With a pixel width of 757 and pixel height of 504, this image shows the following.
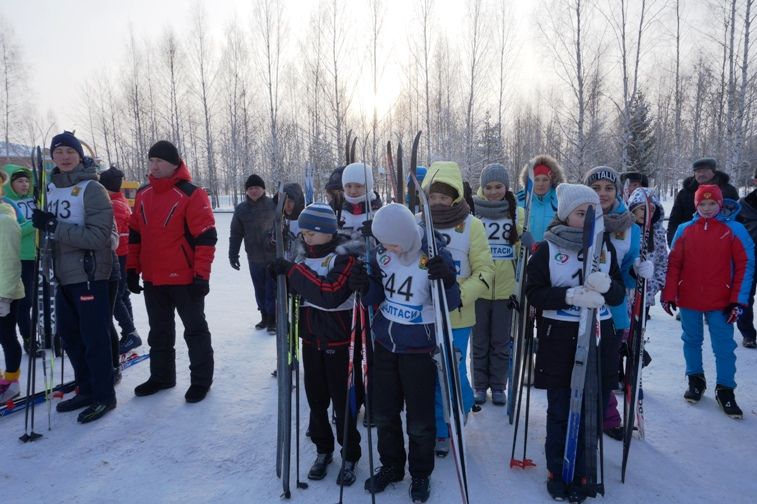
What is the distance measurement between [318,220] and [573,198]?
57.9 inches

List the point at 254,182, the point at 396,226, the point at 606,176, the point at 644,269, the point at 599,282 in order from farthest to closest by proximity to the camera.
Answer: the point at 254,182, the point at 606,176, the point at 644,269, the point at 396,226, the point at 599,282

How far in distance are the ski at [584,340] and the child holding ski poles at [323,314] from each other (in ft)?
4.20

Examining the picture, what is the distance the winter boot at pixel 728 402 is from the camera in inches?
139

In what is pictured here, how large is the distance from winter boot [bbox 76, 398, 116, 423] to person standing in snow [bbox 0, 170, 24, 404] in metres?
0.91

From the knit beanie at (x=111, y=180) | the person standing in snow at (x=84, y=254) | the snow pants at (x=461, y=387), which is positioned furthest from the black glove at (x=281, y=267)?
the knit beanie at (x=111, y=180)

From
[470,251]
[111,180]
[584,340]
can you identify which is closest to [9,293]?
[111,180]

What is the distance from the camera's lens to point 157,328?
4.12 m

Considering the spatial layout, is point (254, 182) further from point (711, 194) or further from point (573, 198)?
point (711, 194)

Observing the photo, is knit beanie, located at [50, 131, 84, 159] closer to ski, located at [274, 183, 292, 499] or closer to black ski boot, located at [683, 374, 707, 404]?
ski, located at [274, 183, 292, 499]

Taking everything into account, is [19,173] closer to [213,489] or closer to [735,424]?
[213,489]

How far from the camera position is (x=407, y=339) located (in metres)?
2.60

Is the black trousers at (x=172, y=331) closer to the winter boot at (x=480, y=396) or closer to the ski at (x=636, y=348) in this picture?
the winter boot at (x=480, y=396)

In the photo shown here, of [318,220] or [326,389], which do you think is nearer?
[318,220]

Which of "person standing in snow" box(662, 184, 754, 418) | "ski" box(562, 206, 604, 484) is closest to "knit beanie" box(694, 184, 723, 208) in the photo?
"person standing in snow" box(662, 184, 754, 418)
